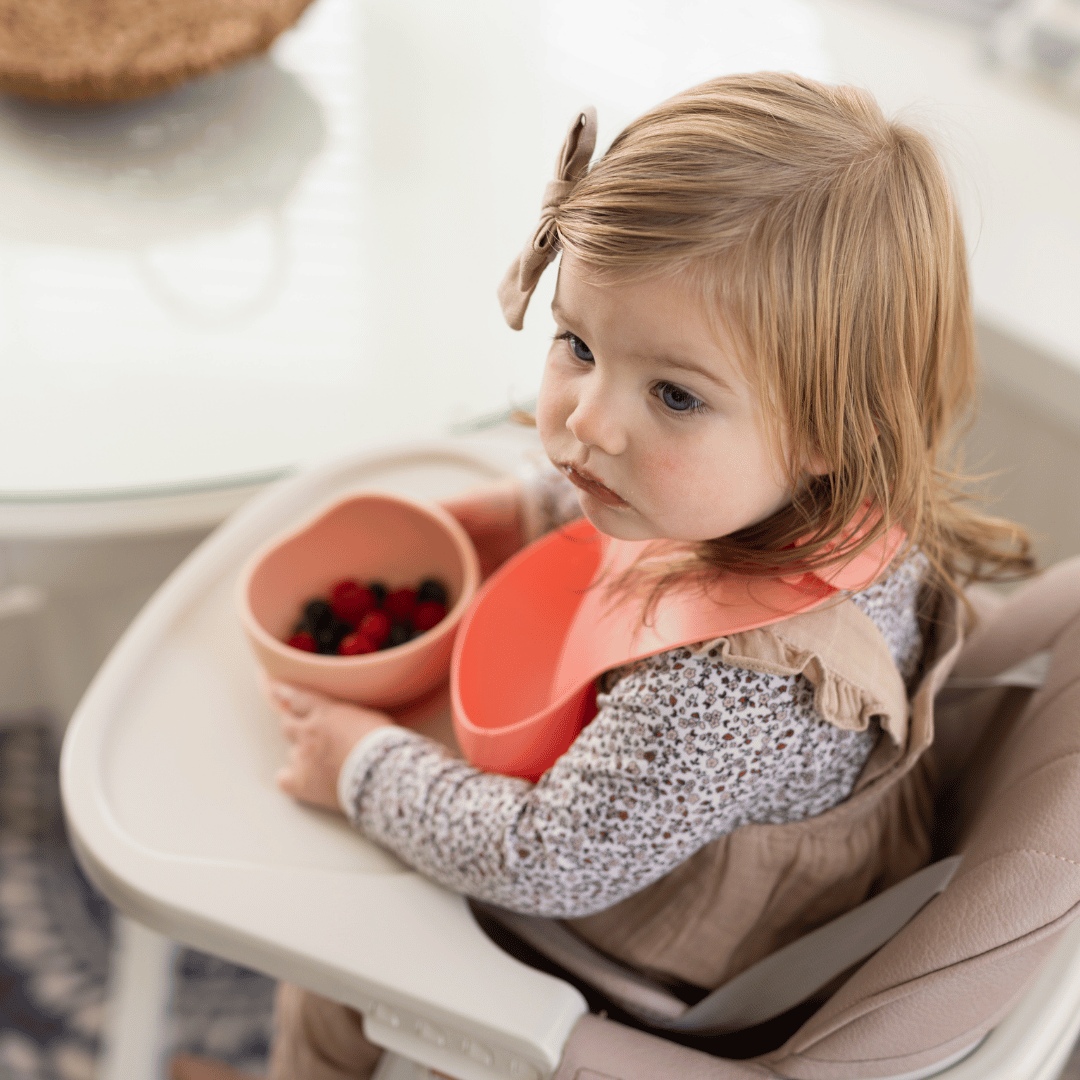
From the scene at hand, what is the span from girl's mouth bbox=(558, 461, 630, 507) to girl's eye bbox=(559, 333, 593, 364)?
52mm

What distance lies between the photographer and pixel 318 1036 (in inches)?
31.4

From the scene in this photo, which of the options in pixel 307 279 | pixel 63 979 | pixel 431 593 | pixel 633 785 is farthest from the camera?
pixel 63 979

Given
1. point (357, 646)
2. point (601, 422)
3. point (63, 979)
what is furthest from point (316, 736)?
point (63, 979)

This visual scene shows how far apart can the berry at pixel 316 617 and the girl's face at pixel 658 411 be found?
270mm

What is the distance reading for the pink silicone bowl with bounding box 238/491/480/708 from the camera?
68 cm

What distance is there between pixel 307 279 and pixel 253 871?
1.94 feet

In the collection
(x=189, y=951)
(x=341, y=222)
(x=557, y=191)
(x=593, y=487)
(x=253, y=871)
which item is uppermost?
(x=557, y=191)

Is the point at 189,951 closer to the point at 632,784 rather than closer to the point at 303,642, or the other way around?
the point at 303,642

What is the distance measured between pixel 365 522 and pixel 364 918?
0.29 metres

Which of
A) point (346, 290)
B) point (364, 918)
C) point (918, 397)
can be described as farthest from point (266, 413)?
point (918, 397)

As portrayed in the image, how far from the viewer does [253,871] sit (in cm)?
62

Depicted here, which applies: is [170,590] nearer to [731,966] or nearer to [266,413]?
[266,413]

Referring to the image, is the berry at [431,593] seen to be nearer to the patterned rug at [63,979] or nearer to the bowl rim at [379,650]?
the bowl rim at [379,650]

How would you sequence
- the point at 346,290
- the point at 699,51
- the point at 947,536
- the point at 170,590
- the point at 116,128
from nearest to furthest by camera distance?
1. the point at 947,536
2. the point at 170,590
3. the point at 346,290
4. the point at 116,128
5. the point at 699,51
